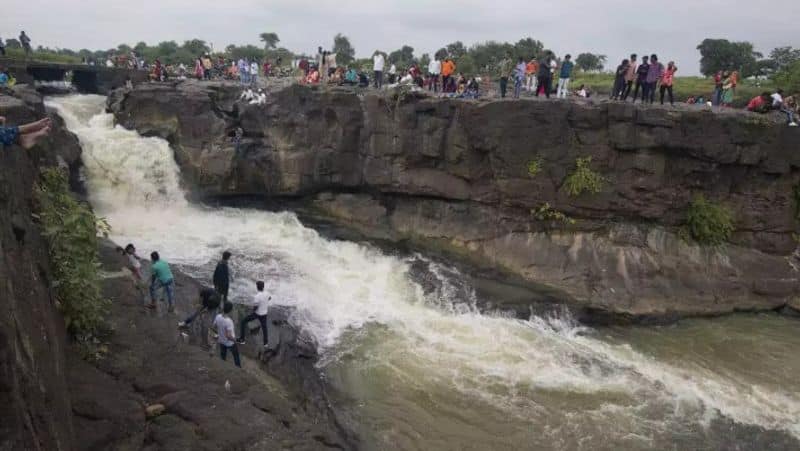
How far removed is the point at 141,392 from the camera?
22.5 feet

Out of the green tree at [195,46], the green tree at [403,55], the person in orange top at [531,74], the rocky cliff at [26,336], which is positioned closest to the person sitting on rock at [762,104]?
the person in orange top at [531,74]

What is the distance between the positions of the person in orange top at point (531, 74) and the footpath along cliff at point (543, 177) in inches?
194

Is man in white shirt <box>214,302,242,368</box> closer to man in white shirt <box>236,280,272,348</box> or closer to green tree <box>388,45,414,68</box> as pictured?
man in white shirt <box>236,280,272,348</box>

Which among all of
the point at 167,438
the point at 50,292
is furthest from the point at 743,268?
the point at 50,292

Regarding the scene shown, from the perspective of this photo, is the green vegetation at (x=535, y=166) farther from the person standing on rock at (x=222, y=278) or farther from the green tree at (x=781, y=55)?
the green tree at (x=781, y=55)

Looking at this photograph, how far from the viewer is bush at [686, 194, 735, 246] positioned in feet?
55.8

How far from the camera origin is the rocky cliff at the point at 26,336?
12.8 feet

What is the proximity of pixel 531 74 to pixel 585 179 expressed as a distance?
6565 mm

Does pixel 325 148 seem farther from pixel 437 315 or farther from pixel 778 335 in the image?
pixel 778 335

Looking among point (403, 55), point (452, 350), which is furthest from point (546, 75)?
point (403, 55)

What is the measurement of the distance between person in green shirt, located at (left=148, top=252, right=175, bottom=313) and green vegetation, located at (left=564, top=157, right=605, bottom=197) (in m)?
12.2

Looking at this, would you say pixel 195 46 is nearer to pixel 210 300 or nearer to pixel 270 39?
pixel 270 39

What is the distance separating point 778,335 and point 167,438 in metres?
16.5

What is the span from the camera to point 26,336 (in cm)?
461
